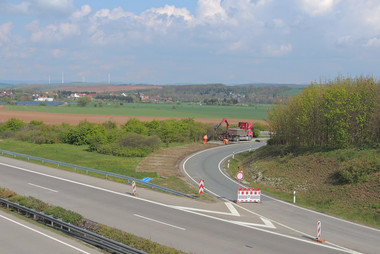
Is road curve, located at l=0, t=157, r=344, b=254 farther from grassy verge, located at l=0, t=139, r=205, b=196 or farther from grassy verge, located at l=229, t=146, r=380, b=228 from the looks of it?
grassy verge, located at l=229, t=146, r=380, b=228

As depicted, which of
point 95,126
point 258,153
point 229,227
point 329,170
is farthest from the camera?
point 95,126

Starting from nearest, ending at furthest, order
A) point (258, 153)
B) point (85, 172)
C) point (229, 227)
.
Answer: point (229, 227) < point (85, 172) < point (258, 153)

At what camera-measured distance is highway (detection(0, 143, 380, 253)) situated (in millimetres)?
16484

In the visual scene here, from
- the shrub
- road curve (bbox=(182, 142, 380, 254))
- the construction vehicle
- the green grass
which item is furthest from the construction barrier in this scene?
the shrub

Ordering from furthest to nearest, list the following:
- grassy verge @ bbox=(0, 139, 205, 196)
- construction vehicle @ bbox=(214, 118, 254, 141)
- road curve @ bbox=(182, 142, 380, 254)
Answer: construction vehicle @ bbox=(214, 118, 254, 141) → grassy verge @ bbox=(0, 139, 205, 196) → road curve @ bbox=(182, 142, 380, 254)

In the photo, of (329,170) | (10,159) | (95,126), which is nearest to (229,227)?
(329,170)

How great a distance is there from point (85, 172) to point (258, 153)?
18946mm

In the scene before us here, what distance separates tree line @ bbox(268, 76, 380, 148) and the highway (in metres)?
10.5

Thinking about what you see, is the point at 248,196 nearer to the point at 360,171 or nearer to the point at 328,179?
the point at 328,179

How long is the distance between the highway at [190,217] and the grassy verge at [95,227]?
149cm

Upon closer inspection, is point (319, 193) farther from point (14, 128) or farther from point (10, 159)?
point (14, 128)

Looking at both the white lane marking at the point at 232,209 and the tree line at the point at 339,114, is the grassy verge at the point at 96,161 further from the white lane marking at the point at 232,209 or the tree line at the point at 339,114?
the tree line at the point at 339,114

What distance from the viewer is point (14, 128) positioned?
67312 mm

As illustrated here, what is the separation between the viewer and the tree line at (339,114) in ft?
103
